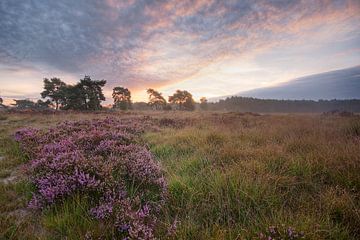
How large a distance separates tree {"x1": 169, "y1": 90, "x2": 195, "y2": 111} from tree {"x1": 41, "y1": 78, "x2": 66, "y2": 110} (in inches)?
1897

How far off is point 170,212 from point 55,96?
52.1 m

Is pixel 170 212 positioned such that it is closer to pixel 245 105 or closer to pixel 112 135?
pixel 112 135

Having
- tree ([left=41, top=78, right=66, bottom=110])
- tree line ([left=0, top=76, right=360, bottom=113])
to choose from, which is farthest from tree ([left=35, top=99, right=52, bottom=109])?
tree ([left=41, top=78, right=66, bottom=110])

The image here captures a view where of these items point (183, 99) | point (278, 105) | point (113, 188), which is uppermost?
point (183, 99)

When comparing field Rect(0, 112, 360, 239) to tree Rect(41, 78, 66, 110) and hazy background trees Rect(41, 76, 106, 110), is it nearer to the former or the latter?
hazy background trees Rect(41, 76, 106, 110)

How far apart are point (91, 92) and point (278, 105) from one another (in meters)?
132

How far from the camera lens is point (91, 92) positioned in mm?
41125

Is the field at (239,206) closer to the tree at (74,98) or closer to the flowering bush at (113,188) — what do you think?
the flowering bush at (113,188)

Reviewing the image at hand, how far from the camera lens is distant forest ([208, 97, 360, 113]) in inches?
4963

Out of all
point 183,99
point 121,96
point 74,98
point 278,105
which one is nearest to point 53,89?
point 74,98

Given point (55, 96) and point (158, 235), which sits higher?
point (55, 96)

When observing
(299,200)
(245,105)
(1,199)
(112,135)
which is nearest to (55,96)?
(112,135)

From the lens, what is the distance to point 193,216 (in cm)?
271

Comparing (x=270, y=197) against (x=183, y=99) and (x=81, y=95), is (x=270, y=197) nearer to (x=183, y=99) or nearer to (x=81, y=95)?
(x=81, y=95)
